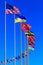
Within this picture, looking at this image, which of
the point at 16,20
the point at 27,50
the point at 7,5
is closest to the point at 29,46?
the point at 27,50

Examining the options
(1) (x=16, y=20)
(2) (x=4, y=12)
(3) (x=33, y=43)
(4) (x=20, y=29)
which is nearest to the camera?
(2) (x=4, y=12)

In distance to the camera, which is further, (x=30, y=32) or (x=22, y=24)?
(x=30, y=32)

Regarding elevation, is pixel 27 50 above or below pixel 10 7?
below

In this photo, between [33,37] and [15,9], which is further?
[33,37]

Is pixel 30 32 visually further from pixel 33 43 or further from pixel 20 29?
pixel 20 29

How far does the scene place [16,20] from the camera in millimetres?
50125

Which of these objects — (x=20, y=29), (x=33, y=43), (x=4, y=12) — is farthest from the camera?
(x=33, y=43)

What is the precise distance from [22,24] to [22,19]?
3.08 metres

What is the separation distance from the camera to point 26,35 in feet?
195

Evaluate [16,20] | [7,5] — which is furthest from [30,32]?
[7,5]

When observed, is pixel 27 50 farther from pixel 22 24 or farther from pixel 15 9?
pixel 15 9

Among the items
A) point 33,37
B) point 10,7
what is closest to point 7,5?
point 10,7

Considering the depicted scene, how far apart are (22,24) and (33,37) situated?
16.8 feet

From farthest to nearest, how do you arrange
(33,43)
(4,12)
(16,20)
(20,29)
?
(33,43), (20,29), (16,20), (4,12)
